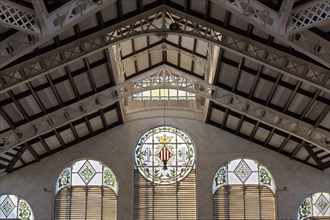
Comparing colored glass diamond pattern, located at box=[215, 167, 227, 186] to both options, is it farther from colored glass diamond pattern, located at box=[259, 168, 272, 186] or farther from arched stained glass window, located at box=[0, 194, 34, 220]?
arched stained glass window, located at box=[0, 194, 34, 220]

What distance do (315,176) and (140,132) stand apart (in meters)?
8.54

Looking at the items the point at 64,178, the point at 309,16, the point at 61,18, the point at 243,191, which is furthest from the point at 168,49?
the point at 309,16

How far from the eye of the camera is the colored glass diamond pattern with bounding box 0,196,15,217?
30922 mm

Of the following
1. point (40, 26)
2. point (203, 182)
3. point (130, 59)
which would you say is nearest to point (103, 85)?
point (130, 59)

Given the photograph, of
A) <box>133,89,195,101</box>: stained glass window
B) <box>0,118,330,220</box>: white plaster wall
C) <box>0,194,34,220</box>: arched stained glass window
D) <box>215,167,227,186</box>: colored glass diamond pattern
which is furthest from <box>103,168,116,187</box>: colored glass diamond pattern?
<box>215,167,227,186</box>: colored glass diamond pattern

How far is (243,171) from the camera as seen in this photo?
31703 mm

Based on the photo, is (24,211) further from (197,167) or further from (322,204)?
(322,204)

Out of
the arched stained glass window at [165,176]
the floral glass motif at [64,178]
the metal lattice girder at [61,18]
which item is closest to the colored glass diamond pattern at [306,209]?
the arched stained glass window at [165,176]

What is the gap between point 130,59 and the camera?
28109 millimetres

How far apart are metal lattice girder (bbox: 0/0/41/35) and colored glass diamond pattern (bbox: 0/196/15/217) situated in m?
14.0

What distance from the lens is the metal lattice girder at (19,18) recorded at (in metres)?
18.3

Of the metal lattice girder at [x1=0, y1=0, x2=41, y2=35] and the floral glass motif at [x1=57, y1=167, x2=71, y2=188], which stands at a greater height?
the metal lattice girder at [x1=0, y1=0, x2=41, y2=35]

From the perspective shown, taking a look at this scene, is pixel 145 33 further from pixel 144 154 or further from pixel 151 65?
pixel 144 154

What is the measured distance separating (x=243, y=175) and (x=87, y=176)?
740cm
